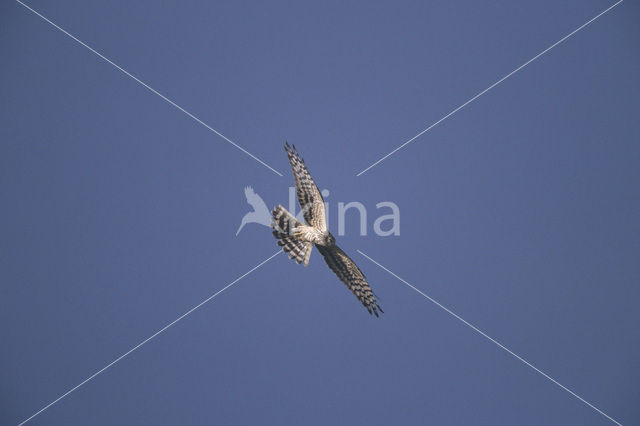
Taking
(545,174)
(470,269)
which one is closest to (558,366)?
(470,269)

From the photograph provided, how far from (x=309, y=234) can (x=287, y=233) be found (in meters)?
0.31

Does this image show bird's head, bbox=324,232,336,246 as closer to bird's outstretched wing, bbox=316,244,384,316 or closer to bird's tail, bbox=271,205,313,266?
bird's tail, bbox=271,205,313,266

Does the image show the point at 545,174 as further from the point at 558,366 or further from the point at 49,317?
the point at 49,317

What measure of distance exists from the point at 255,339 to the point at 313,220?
43.6 ft

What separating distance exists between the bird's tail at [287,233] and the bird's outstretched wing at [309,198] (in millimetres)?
297

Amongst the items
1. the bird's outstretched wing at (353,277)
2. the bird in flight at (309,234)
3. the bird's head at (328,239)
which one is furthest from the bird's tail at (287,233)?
the bird's outstretched wing at (353,277)

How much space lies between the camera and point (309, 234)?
6340mm

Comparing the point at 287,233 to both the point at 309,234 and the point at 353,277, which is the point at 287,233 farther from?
the point at 353,277

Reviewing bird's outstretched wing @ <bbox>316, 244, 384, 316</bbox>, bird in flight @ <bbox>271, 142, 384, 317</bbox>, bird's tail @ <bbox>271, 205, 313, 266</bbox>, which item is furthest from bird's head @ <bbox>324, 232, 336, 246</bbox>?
bird's outstretched wing @ <bbox>316, 244, 384, 316</bbox>

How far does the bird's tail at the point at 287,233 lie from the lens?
6.22 meters

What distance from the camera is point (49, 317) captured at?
545 inches

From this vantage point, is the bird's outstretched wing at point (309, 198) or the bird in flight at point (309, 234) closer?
the bird in flight at point (309, 234)

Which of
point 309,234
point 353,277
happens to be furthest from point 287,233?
point 353,277

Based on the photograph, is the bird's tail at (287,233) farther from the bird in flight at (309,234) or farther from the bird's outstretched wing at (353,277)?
the bird's outstretched wing at (353,277)
